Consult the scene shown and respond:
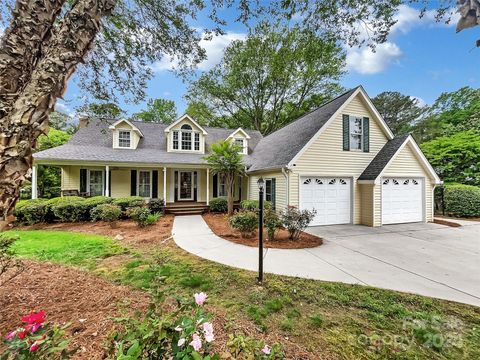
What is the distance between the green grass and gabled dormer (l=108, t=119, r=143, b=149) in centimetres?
746

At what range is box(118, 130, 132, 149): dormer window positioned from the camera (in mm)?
13994

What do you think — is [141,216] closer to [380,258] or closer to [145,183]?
[145,183]

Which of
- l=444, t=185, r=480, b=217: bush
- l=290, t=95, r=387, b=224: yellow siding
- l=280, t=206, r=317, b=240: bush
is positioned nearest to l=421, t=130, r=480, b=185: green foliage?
l=444, t=185, r=480, b=217: bush

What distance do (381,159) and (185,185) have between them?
11470 mm

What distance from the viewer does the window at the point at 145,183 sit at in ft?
46.0

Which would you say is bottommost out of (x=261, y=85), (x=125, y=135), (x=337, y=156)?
(x=337, y=156)

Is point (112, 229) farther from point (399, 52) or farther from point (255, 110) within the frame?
point (255, 110)

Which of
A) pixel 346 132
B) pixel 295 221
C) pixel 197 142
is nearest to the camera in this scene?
pixel 295 221

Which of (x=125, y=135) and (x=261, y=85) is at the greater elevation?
(x=261, y=85)

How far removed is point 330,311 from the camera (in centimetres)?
331

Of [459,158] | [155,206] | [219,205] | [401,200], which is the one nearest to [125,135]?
[155,206]

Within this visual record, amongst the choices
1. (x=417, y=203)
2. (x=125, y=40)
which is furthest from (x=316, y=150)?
(x=125, y=40)

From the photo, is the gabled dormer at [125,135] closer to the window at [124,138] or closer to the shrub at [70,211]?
the window at [124,138]

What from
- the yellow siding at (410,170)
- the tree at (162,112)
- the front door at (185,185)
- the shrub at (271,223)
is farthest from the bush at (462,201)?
the tree at (162,112)
